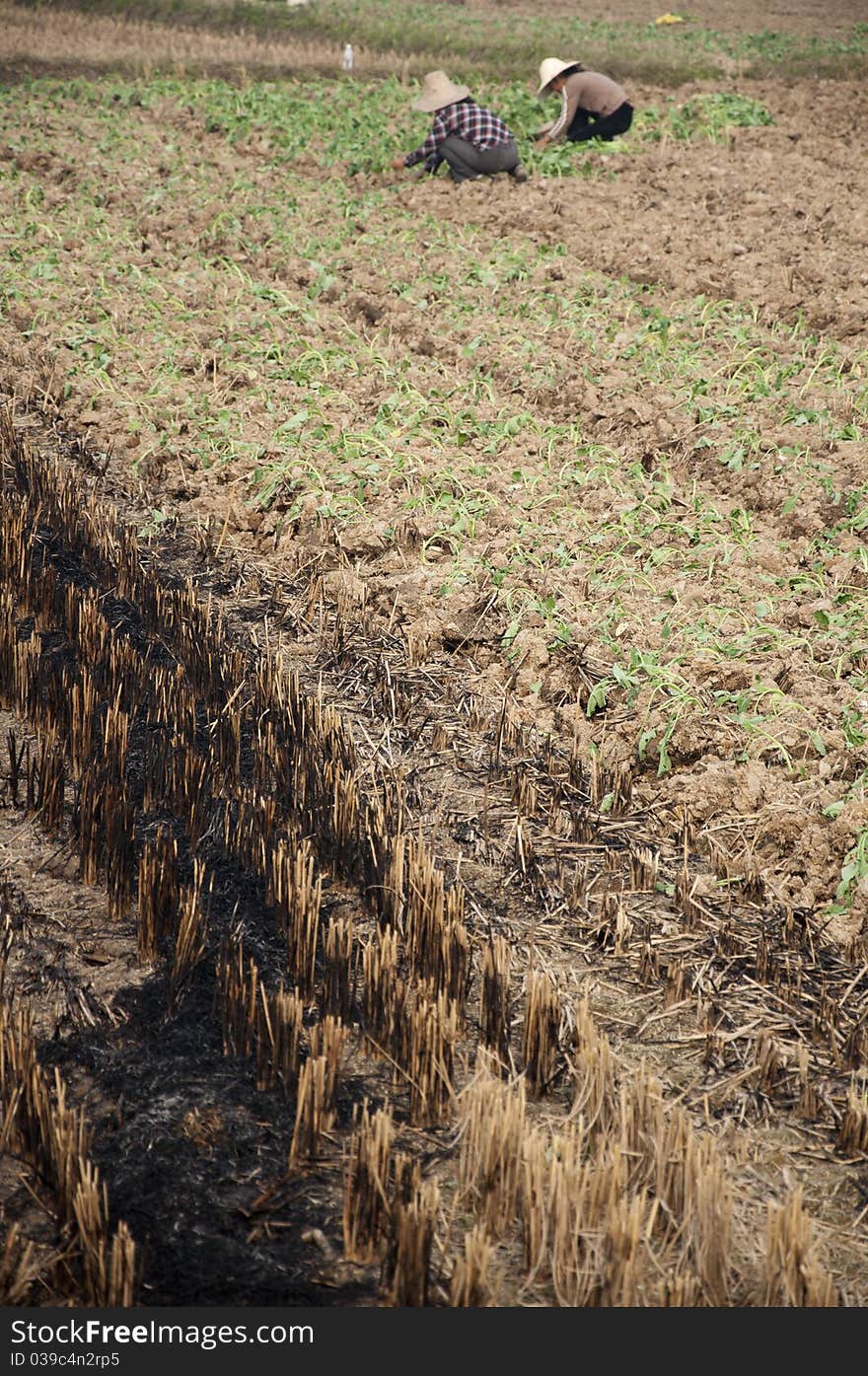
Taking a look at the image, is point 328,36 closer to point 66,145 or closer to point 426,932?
point 66,145

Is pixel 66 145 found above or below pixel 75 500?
above

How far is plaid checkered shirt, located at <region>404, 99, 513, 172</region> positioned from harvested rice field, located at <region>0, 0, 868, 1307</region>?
2193mm

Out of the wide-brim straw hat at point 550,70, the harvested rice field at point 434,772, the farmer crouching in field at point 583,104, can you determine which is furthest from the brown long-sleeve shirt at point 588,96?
the harvested rice field at point 434,772

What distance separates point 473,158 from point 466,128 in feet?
0.83

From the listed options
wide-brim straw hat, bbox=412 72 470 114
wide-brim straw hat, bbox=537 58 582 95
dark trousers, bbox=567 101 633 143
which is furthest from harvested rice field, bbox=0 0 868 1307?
dark trousers, bbox=567 101 633 143

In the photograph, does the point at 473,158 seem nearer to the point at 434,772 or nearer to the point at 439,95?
the point at 439,95

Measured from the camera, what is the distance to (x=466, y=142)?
448 inches

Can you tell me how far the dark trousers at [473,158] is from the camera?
1136 cm

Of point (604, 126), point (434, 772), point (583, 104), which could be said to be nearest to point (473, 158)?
point (583, 104)

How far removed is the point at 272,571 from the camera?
555cm

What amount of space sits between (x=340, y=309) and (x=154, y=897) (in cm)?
603

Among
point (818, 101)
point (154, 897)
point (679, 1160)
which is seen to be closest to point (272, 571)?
point (154, 897)

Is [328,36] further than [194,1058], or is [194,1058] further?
[328,36]

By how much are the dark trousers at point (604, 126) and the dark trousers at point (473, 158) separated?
120 cm
